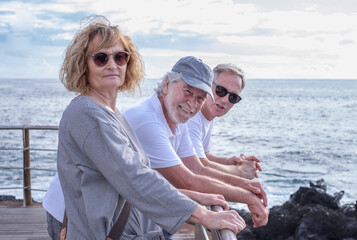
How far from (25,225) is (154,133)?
317 cm

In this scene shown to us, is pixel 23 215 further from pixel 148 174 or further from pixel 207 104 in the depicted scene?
pixel 148 174

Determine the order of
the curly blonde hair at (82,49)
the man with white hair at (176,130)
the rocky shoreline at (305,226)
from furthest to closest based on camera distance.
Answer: the rocky shoreline at (305,226) → the man with white hair at (176,130) → the curly blonde hair at (82,49)

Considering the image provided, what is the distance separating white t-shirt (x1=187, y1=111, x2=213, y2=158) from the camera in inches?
122

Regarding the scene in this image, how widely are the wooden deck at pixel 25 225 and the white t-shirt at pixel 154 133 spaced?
7.49 feet

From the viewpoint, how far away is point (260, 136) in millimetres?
29453

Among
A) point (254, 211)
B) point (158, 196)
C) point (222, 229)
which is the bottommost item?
point (254, 211)

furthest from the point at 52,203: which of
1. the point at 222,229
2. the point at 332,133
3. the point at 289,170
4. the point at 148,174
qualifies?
the point at 332,133

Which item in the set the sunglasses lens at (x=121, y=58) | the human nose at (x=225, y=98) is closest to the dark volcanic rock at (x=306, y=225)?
the human nose at (x=225, y=98)

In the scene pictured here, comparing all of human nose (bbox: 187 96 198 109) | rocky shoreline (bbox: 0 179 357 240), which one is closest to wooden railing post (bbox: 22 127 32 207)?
rocky shoreline (bbox: 0 179 357 240)

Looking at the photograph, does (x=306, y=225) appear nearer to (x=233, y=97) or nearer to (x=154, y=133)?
(x=233, y=97)

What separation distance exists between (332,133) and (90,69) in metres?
32.2

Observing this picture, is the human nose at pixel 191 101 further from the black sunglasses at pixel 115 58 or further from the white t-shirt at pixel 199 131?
the white t-shirt at pixel 199 131

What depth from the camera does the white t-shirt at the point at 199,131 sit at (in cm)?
309

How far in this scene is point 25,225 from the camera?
4.88 m
